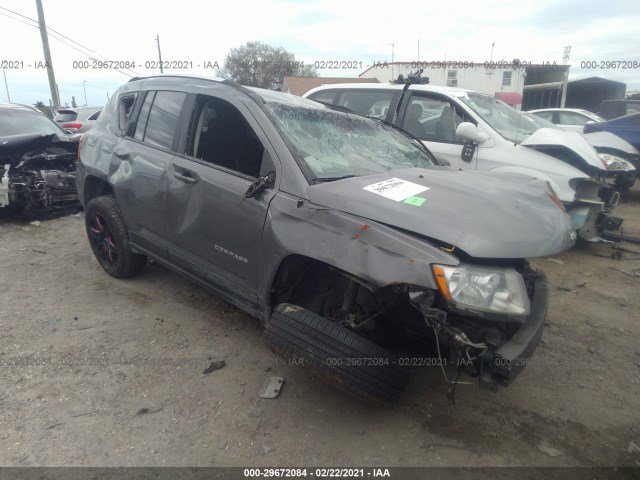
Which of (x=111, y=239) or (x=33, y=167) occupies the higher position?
(x=33, y=167)

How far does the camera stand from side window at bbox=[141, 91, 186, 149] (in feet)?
11.2

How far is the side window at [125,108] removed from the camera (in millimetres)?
3914

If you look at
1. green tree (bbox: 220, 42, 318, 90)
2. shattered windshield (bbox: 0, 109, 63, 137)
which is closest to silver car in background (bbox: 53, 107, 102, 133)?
shattered windshield (bbox: 0, 109, 63, 137)

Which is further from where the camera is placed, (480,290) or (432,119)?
(432,119)

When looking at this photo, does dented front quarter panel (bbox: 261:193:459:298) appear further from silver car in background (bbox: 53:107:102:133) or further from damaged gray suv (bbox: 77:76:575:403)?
silver car in background (bbox: 53:107:102:133)

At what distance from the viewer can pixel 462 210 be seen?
226 centimetres

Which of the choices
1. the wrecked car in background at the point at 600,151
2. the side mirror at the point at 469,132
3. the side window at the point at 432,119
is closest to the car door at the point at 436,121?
the side window at the point at 432,119

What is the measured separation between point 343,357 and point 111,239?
114 inches

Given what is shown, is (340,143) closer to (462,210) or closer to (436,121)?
(462,210)

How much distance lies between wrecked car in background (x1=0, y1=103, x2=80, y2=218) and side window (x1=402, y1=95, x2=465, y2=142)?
4.96 m

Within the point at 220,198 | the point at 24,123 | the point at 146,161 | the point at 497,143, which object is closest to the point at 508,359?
the point at 220,198

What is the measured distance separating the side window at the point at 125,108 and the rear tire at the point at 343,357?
2.61 meters

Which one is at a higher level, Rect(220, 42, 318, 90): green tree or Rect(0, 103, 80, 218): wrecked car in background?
Rect(220, 42, 318, 90): green tree

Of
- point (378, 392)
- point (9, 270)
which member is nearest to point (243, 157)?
point (378, 392)
